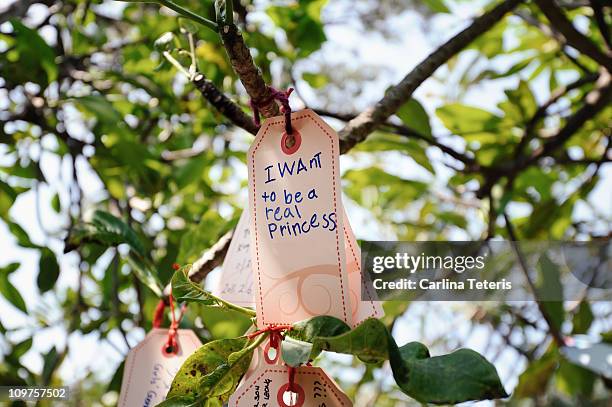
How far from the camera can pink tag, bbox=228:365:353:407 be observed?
1.31 ft

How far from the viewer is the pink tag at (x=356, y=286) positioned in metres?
0.41

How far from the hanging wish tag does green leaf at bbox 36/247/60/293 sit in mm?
554

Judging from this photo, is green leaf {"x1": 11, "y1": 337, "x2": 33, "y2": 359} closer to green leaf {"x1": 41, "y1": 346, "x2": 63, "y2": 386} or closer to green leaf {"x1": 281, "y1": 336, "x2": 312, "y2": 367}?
green leaf {"x1": 41, "y1": 346, "x2": 63, "y2": 386}

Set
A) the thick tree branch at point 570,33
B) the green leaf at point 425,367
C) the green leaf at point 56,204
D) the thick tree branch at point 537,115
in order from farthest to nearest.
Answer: the green leaf at point 56,204 → the thick tree branch at point 537,115 → the thick tree branch at point 570,33 → the green leaf at point 425,367

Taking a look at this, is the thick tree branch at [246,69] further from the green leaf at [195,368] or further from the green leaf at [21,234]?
the green leaf at [21,234]

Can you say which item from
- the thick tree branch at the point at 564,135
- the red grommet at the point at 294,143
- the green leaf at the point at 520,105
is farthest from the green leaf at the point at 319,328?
the green leaf at the point at 520,105

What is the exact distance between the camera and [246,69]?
0.40m

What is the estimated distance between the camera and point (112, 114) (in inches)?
32.4

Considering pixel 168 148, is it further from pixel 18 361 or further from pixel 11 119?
pixel 18 361

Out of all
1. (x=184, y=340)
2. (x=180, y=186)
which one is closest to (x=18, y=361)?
(x=180, y=186)

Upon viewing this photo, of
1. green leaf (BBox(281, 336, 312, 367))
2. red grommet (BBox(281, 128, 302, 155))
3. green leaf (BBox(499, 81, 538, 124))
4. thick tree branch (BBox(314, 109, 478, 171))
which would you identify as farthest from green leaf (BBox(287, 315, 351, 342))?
green leaf (BBox(499, 81, 538, 124))

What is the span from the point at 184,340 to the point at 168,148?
2.11ft

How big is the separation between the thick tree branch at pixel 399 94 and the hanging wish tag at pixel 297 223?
9 centimetres

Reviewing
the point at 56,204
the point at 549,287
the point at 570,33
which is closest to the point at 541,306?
the point at 549,287
